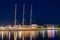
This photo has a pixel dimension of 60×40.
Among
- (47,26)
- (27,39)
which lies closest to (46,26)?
(47,26)

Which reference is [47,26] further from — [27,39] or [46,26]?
[27,39]

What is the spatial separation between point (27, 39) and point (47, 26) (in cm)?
239

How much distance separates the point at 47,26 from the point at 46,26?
46 mm

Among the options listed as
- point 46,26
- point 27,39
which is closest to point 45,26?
point 46,26

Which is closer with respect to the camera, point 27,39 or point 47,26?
point 47,26

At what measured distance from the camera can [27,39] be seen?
45.1 ft

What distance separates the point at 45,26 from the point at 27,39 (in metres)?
2.32

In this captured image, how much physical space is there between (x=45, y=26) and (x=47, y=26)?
0.32ft

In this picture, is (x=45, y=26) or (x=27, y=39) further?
(x=27, y=39)

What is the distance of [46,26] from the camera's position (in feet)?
38.4

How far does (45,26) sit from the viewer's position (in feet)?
38.5

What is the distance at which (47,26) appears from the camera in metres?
11.7

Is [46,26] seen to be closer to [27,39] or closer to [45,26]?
[45,26]
